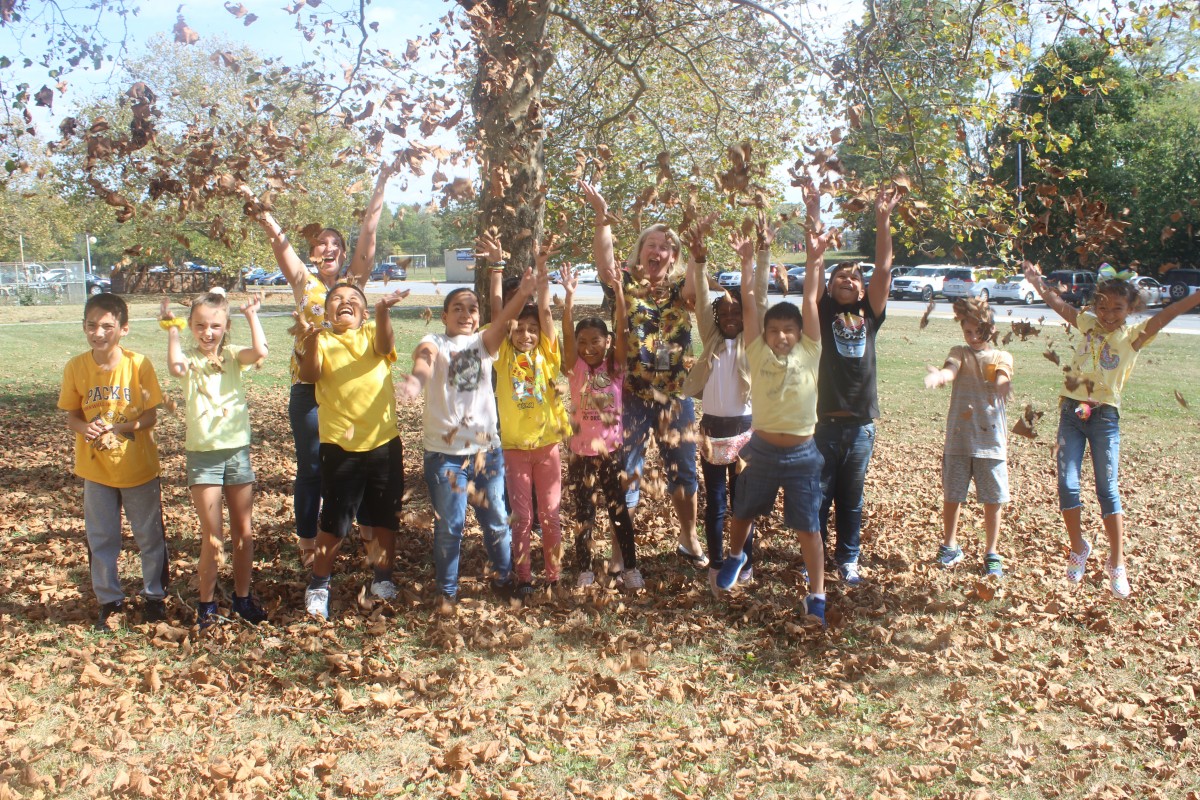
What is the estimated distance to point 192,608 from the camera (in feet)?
16.2

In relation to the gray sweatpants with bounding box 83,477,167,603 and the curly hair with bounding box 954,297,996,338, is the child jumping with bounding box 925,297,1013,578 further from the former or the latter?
the gray sweatpants with bounding box 83,477,167,603

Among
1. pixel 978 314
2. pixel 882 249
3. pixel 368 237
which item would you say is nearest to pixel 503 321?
pixel 368 237

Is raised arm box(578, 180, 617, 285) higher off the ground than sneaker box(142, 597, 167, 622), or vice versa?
raised arm box(578, 180, 617, 285)

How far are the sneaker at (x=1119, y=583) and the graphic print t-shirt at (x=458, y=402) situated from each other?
3698 mm

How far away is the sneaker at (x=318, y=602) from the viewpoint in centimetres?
481

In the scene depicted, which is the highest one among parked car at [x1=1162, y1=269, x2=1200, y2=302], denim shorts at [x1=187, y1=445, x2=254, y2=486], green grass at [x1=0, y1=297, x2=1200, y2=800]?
parked car at [x1=1162, y1=269, x2=1200, y2=302]

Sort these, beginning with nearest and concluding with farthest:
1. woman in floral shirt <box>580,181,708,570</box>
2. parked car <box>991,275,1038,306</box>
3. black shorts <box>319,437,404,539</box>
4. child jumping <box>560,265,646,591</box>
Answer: black shorts <box>319,437,404,539</box> < child jumping <box>560,265,646,591</box> < woman in floral shirt <box>580,181,708,570</box> < parked car <box>991,275,1038,306</box>

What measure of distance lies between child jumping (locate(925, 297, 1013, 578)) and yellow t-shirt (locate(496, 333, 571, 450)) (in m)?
2.29

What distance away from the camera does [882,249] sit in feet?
16.7

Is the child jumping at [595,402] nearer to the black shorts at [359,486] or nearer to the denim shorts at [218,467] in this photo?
the black shorts at [359,486]

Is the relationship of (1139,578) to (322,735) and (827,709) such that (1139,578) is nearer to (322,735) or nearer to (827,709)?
(827,709)

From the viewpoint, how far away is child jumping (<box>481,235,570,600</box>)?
487cm

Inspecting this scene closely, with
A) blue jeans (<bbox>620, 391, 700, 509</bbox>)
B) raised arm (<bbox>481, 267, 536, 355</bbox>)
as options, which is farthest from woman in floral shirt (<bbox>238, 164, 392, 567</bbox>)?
blue jeans (<bbox>620, 391, 700, 509</bbox>)

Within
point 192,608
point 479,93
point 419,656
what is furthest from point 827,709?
point 479,93
